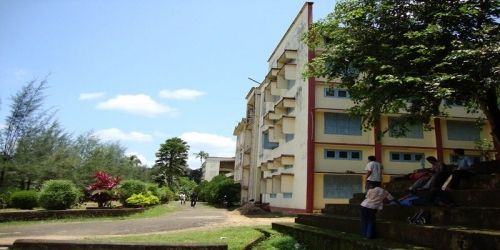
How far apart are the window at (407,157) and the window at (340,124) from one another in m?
2.80

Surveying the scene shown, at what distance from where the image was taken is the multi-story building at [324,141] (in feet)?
79.9

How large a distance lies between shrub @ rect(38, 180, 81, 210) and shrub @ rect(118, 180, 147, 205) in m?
5.29

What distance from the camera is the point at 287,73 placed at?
2788cm

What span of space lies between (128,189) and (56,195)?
6.74 m

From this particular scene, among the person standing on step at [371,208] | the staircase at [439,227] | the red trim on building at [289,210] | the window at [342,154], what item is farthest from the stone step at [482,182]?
the window at [342,154]

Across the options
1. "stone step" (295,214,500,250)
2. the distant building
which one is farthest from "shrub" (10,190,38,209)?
the distant building

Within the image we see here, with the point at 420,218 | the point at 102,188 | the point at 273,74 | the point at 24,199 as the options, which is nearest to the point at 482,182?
the point at 420,218

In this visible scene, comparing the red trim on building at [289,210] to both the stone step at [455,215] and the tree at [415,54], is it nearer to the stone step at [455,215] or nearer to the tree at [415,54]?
the tree at [415,54]

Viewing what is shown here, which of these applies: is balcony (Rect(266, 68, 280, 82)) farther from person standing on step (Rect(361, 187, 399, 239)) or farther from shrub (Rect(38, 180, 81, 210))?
person standing on step (Rect(361, 187, 399, 239))

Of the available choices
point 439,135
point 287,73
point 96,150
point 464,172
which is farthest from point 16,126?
point 439,135

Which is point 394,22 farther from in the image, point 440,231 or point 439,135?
point 439,135

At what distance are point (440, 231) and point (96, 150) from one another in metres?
32.0

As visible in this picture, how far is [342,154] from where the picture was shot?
2498 centimetres

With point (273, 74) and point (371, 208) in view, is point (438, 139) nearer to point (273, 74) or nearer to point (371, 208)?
point (273, 74)
